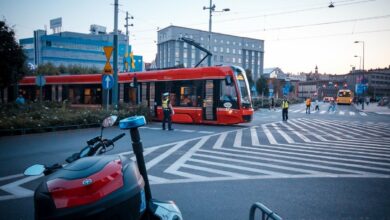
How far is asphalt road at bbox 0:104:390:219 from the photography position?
4.58 metres

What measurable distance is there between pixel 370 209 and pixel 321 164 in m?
3.00

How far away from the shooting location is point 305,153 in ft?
29.3

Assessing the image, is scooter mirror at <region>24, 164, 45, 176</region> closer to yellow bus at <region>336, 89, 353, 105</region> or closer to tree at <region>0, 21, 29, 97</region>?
tree at <region>0, 21, 29, 97</region>

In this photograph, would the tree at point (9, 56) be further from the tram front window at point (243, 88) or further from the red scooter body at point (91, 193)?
the red scooter body at point (91, 193)

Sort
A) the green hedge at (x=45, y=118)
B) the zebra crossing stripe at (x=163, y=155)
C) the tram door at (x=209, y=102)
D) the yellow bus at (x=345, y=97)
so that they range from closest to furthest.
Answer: the zebra crossing stripe at (x=163, y=155), the green hedge at (x=45, y=118), the tram door at (x=209, y=102), the yellow bus at (x=345, y=97)

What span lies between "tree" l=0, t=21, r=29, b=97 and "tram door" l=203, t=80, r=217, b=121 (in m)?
12.4

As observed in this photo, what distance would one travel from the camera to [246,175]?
6.38 m

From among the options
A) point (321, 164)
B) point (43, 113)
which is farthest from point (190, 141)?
point (43, 113)

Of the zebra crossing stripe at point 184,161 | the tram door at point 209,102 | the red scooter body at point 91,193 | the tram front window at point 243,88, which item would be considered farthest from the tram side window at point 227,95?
the red scooter body at point 91,193

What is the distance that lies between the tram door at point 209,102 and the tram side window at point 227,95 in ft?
1.73

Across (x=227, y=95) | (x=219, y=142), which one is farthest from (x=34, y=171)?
(x=227, y=95)

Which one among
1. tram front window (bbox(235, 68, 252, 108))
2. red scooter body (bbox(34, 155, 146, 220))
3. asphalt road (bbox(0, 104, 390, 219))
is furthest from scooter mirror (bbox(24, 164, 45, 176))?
tram front window (bbox(235, 68, 252, 108))

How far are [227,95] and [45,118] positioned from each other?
905cm

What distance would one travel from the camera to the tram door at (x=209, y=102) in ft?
53.1
